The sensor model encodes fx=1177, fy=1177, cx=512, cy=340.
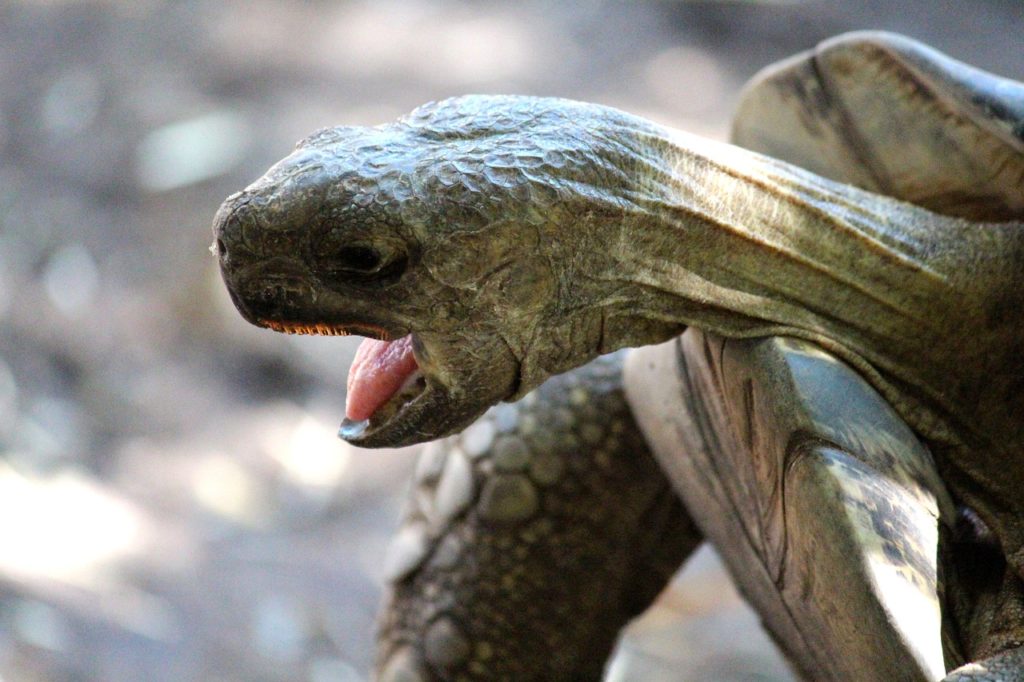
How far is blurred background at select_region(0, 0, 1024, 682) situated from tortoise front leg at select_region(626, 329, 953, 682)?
1.44m

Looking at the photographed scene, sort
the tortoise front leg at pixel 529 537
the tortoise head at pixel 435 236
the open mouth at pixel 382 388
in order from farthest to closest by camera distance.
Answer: the tortoise front leg at pixel 529 537, the open mouth at pixel 382 388, the tortoise head at pixel 435 236

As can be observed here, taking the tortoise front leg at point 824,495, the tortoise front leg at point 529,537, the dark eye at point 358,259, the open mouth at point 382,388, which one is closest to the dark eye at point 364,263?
the dark eye at point 358,259

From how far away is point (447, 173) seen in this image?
47.8 inches

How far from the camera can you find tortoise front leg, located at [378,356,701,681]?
1947 millimetres

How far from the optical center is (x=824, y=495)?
1.26 m

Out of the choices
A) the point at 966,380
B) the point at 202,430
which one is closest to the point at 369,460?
the point at 202,430

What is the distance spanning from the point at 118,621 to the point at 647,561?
148 cm

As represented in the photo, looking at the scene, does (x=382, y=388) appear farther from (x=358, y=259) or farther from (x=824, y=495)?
(x=824, y=495)

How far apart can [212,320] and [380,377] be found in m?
2.69

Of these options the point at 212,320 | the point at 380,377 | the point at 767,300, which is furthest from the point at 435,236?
the point at 212,320

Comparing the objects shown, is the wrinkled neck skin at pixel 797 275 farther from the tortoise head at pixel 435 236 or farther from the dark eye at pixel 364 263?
the dark eye at pixel 364 263

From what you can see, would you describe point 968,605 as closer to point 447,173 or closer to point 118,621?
point 447,173

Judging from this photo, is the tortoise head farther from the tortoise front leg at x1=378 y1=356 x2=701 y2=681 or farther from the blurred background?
the blurred background

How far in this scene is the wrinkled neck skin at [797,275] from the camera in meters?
1.29
